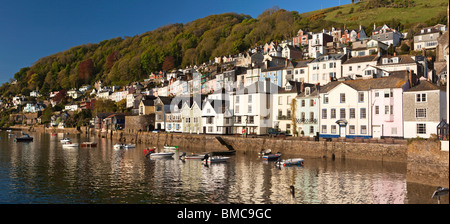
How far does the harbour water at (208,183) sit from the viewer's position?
25797mm

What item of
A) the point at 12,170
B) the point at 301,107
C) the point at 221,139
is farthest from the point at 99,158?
the point at 301,107

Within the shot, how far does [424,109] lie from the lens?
140 feet

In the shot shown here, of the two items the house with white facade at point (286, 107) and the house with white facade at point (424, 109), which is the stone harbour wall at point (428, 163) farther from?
the house with white facade at point (286, 107)

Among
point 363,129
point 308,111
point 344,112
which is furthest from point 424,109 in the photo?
point 308,111

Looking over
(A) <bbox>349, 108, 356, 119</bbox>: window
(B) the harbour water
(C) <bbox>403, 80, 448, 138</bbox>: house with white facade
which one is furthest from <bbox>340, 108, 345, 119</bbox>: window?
(B) the harbour water

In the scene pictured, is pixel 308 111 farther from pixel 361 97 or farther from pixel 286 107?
pixel 361 97

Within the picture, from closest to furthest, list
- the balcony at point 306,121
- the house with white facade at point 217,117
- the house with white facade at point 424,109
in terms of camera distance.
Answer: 1. the house with white facade at point 424,109
2. the balcony at point 306,121
3. the house with white facade at point 217,117

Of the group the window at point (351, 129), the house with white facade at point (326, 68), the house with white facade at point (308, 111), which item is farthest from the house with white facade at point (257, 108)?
the window at point (351, 129)

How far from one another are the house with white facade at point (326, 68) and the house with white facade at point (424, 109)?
27.9 m

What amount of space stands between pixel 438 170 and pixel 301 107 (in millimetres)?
31599

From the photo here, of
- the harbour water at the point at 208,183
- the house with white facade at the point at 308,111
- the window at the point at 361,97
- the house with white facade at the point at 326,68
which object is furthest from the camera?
the house with white facade at the point at 326,68

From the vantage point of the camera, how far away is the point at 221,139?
198 ft

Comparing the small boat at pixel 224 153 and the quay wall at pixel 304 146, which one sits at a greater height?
the quay wall at pixel 304 146
